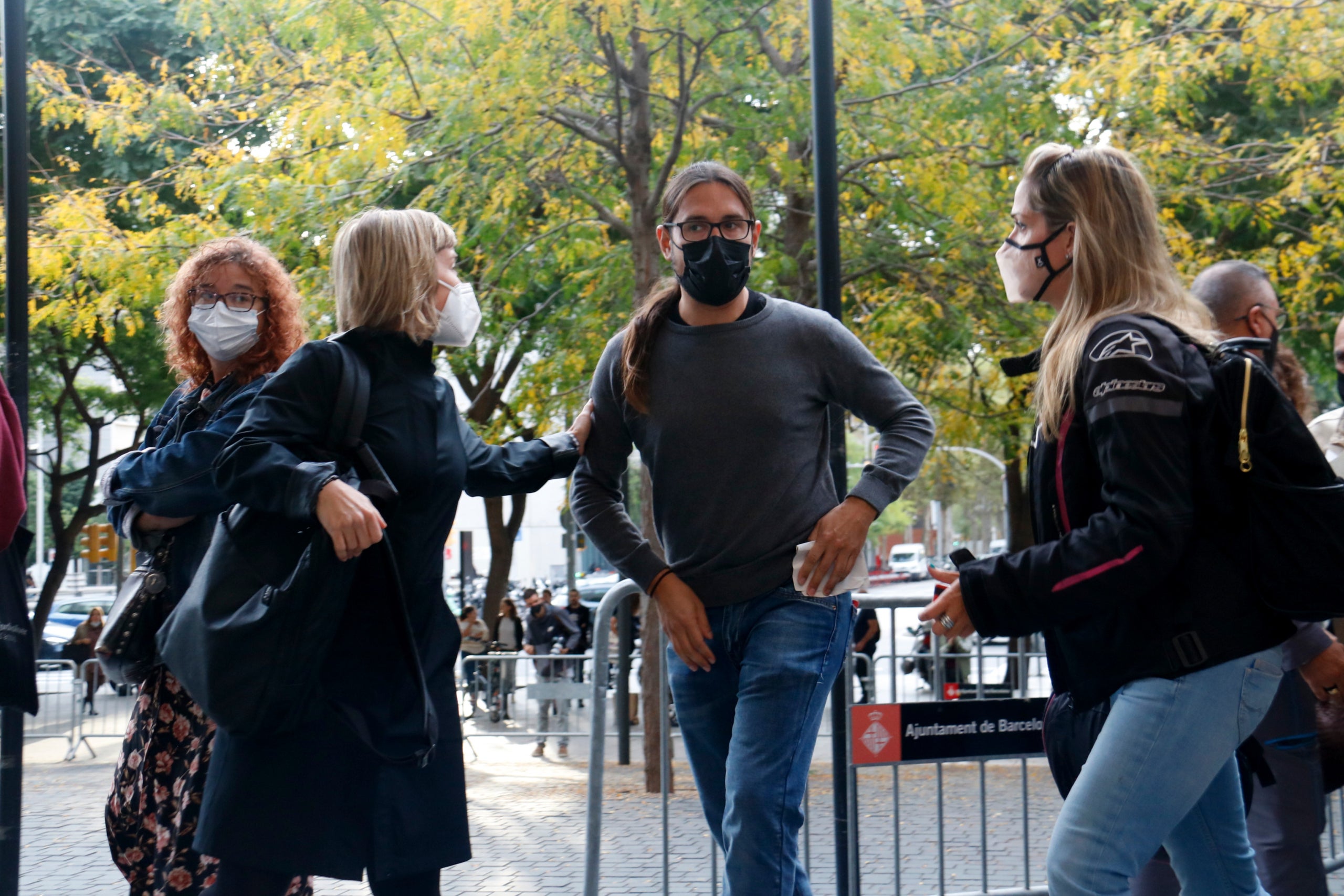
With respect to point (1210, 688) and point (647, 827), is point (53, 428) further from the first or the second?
point (1210, 688)

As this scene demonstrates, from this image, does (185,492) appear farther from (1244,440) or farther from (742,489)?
(1244,440)

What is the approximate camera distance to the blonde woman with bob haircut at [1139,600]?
2293mm

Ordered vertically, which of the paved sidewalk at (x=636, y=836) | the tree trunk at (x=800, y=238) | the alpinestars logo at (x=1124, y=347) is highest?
the tree trunk at (x=800, y=238)

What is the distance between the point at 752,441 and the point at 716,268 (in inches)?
18.3

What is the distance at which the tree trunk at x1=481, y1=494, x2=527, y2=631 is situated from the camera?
68.7ft

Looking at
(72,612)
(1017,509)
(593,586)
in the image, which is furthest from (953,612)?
(593,586)

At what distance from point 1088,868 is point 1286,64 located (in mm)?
9222

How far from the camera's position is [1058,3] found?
10539mm

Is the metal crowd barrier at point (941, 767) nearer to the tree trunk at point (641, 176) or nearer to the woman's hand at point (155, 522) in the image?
the woman's hand at point (155, 522)

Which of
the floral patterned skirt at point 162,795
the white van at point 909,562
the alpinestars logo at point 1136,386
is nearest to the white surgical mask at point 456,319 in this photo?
the floral patterned skirt at point 162,795

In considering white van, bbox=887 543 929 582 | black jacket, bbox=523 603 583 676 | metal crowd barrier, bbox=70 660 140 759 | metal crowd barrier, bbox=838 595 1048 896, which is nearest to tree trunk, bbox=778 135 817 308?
metal crowd barrier, bbox=838 595 1048 896

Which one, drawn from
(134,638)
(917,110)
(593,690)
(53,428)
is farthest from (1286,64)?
(53,428)

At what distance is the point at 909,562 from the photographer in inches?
2968

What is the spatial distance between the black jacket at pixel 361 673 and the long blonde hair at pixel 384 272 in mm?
48
